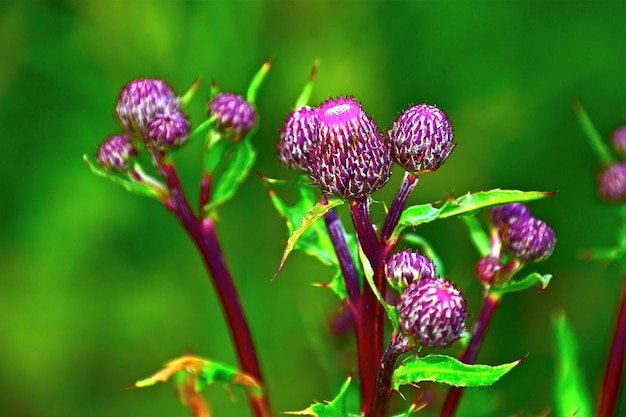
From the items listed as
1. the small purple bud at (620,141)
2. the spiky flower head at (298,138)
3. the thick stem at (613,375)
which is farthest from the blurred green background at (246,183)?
the spiky flower head at (298,138)

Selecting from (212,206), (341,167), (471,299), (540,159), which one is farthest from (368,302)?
(540,159)

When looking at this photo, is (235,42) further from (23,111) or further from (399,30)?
(23,111)

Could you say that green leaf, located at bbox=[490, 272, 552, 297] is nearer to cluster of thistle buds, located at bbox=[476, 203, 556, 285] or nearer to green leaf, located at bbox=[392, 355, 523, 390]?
cluster of thistle buds, located at bbox=[476, 203, 556, 285]

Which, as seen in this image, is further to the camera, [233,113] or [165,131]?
[233,113]

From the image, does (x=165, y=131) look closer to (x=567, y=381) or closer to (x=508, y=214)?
(x=508, y=214)

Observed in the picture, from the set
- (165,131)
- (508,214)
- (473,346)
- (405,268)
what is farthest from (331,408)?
(165,131)
